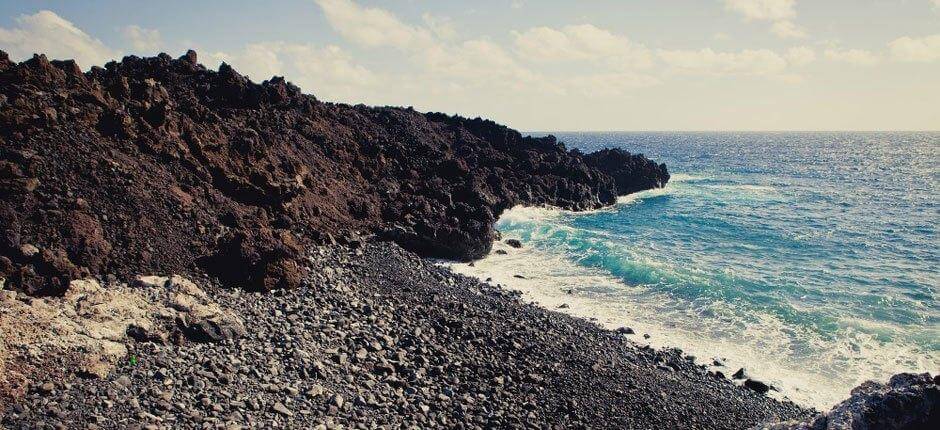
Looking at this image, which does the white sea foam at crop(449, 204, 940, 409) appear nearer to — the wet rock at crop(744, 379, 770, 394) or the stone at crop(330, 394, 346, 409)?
the wet rock at crop(744, 379, 770, 394)

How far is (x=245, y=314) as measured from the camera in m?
16.5

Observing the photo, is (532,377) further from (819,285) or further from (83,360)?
(819,285)

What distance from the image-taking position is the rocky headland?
11883 millimetres

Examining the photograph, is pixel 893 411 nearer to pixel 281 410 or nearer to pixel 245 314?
pixel 281 410

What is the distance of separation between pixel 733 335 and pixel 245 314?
65.1ft

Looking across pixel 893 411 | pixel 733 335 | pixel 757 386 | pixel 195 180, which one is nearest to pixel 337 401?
pixel 893 411

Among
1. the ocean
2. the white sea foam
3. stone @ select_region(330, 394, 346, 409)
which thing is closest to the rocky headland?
stone @ select_region(330, 394, 346, 409)

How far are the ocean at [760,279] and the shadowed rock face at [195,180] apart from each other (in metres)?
6.85

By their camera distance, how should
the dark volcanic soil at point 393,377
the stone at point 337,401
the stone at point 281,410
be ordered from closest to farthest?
the dark volcanic soil at point 393,377 → the stone at point 281,410 → the stone at point 337,401

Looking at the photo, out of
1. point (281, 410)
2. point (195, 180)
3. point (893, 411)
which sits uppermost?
point (195, 180)

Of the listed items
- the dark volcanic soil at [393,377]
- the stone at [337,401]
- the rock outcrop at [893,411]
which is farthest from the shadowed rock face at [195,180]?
the rock outcrop at [893,411]

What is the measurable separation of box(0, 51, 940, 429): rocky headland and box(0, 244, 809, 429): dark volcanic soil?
68 millimetres

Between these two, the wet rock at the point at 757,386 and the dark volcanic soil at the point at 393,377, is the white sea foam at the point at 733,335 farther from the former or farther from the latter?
the dark volcanic soil at the point at 393,377

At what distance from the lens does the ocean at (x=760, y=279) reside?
20.9 metres
